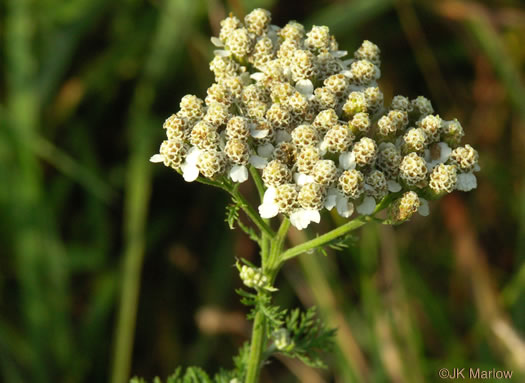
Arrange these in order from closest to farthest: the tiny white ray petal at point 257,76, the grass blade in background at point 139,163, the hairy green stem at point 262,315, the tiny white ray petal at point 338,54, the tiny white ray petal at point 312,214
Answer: the tiny white ray petal at point 312,214 < the hairy green stem at point 262,315 < the tiny white ray petal at point 257,76 < the tiny white ray petal at point 338,54 < the grass blade in background at point 139,163

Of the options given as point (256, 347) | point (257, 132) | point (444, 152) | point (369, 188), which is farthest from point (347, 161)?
point (256, 347)

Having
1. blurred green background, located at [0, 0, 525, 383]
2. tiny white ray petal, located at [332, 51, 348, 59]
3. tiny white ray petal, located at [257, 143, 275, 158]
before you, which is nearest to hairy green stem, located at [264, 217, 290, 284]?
tiny white ray petal, located at [257, 143, 275, 158]

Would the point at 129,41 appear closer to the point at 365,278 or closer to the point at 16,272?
the point at 16,272

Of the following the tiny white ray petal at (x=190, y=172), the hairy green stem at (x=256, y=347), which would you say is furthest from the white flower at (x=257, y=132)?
the hairy green stem at (x=256, y=347)

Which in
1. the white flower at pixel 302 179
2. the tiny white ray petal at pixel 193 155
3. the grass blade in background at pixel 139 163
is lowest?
the white flower at pixel 302 179

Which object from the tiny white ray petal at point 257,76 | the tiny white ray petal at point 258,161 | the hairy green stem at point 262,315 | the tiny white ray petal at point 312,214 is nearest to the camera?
the tiny white ray petal at point 312,214

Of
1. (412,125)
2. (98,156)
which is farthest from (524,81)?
(98,156)

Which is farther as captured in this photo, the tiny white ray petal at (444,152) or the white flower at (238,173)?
the tiny white ray petal at (444,152)

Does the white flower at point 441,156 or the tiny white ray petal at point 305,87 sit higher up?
the tiny white ray petal at point 305,87

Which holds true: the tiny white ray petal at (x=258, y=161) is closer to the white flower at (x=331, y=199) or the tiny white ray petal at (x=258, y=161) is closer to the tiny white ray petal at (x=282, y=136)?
the tiny white ray petal at (x=282, y=136)
